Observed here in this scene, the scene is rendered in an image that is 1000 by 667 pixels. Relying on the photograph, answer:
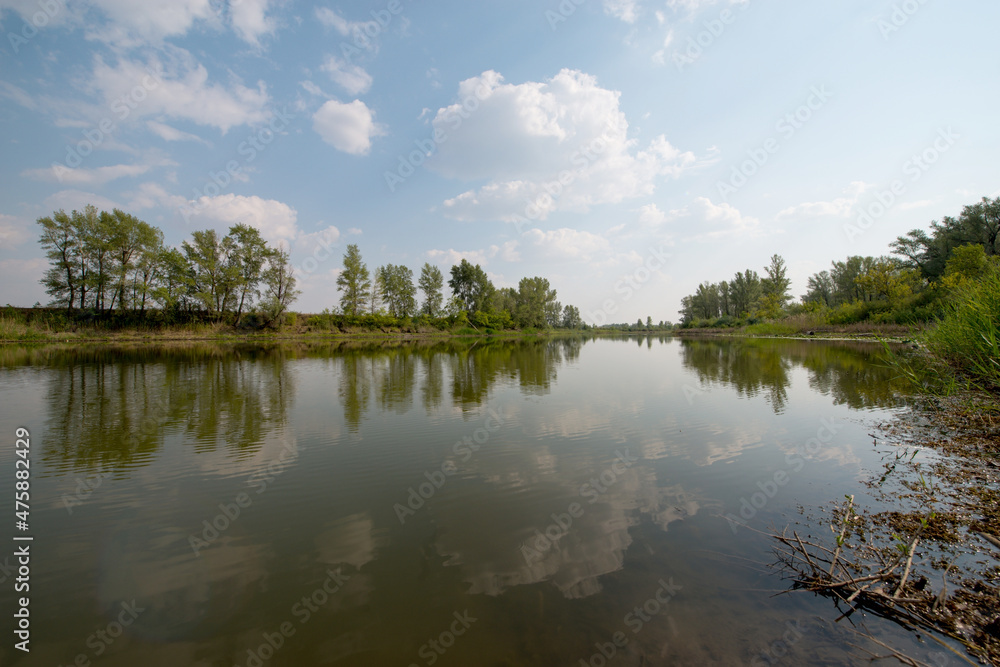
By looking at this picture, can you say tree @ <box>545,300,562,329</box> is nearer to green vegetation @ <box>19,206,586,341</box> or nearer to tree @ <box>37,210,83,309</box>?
green vegetation @ <box>19,206,586,341</box>

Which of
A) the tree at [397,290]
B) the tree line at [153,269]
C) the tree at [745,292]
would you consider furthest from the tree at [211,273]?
the tree at [745,292]

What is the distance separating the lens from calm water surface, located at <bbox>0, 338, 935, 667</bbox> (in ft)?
9.52

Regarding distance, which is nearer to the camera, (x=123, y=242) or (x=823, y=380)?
(x=823, y=380)

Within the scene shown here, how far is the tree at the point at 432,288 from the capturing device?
2879 inches

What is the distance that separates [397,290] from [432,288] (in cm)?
758

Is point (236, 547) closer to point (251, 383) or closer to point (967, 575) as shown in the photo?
point (967, 575)

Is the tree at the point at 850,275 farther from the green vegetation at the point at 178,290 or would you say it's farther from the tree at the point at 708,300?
the green vegetation at the point at 178,290

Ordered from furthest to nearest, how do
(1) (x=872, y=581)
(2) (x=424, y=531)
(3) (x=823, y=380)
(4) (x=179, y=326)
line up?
1. (4) (x=179, y=326)
2. (3) (x=823, y=380)
3. (2) (x=424, y=531)
4. (1) (x=872, y=581)

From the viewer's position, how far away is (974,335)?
745 cm

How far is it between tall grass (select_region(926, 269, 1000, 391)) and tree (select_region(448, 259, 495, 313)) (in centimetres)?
7028

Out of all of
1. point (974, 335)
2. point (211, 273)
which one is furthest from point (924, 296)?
point (211, 273)

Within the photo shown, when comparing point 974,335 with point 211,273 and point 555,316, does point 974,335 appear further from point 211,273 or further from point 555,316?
point 555,316

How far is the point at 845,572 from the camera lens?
341cm

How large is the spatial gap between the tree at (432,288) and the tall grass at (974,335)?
68927 millimetres
